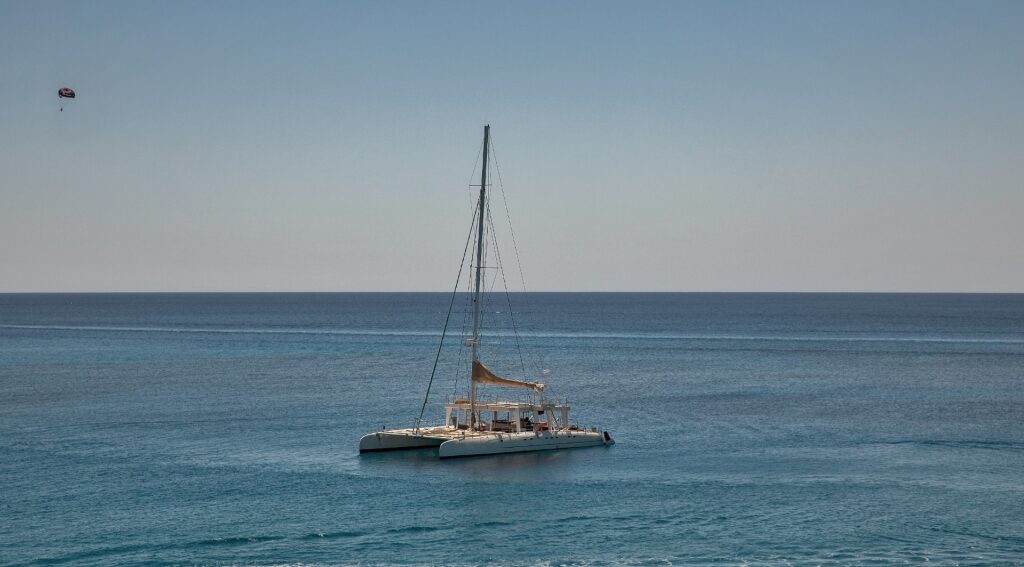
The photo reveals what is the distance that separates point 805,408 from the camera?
264ft

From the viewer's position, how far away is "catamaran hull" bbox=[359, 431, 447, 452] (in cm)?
5908

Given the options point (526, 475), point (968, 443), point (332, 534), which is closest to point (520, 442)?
point (526, 475)

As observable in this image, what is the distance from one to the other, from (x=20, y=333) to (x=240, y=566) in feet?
579

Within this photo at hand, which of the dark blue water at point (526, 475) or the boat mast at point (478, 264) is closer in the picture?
the dark blue water at point (526, 475)

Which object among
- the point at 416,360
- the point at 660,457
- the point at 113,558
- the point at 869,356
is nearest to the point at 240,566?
the point at 113,558

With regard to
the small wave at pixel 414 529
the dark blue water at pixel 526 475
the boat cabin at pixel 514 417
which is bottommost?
the small wave at pixel 414 529

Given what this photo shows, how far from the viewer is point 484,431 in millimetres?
62031

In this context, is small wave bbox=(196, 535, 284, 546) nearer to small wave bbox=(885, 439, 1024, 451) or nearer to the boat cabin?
the boat cabin

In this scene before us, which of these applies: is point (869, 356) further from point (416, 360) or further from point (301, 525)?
point (301, 525)

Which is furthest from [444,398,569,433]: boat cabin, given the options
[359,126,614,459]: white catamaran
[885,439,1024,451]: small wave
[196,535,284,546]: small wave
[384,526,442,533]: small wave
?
[196,535,284,546]: small wave

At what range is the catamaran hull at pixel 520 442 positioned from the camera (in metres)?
58.3

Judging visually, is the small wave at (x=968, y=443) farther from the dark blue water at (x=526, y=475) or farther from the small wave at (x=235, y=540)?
the small wave at (x=235, y=540)

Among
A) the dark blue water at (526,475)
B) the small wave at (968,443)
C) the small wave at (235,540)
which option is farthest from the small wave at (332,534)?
the small wave at (968,443)

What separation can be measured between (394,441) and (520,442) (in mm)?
7308
